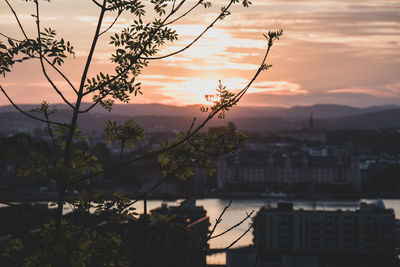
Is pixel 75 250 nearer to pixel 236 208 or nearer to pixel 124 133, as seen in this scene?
pixel 124 133

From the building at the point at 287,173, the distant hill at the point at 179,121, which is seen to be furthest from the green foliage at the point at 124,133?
the distant hill at the point at 179,121

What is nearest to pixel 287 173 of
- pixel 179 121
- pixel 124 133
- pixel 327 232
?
pixel 327 232

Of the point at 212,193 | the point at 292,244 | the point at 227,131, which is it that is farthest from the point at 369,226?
the point at 212,193

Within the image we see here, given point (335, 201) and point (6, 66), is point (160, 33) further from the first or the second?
point (335, 201)

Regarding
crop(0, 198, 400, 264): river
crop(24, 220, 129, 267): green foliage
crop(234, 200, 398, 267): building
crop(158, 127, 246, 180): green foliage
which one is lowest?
crop(0, 198, 400, 264): river

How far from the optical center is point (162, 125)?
64.2 metres

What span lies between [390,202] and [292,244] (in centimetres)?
1146

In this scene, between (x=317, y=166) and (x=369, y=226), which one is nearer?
(x=369, y=226)

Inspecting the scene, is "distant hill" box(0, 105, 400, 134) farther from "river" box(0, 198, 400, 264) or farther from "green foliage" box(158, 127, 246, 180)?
"green foliage" box(158, 127, 246, 180)

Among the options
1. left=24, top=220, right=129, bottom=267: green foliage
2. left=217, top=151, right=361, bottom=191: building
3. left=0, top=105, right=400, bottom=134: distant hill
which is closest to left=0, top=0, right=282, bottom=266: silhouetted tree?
left=24, top=220, right=129, bottom=267: green foliage

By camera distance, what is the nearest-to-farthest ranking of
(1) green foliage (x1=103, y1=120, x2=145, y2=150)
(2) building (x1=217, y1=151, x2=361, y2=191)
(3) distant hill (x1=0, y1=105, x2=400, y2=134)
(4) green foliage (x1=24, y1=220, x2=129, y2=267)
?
(4) green foliage (x1=24, y1=220, x2=129, y2=267)
(1) green foliage (x1=103, y1=120, x2=145, y2=150)
(2) building (x1=217, y1=151, x2=361, y2=191)
(3) distant hill (x1=0, y1=105, x2=400, y2=134)

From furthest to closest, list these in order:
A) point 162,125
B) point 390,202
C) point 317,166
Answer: point 162,125
point 317,166
point 390,202

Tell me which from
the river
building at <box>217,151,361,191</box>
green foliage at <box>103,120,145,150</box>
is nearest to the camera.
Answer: green foliage at <box>103,120,145,150</box>

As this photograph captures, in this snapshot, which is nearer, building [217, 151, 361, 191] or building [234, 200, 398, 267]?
building [234, 200, 398, 267]
